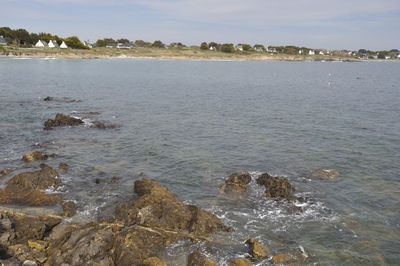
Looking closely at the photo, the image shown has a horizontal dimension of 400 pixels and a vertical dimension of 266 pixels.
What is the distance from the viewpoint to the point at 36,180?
23.8 metres

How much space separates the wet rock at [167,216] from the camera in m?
18.7

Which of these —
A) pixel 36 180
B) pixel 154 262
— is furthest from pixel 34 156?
pixel 154 262

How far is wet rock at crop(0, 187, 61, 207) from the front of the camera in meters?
21.3

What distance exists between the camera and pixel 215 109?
2121 inches

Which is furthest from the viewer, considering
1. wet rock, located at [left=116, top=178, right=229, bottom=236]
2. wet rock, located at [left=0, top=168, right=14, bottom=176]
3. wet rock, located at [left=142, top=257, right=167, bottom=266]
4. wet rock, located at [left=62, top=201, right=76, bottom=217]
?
wet rock, located at [left=0, top=168, right=14, bottom=176]

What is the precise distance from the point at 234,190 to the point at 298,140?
14.2 m

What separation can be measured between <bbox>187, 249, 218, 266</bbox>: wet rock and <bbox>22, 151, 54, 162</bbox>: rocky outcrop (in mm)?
16720

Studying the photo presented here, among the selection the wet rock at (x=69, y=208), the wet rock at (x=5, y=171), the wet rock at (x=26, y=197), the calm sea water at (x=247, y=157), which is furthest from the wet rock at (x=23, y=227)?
the wet rock at (x=5, y=171)

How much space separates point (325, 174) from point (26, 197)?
18.1m

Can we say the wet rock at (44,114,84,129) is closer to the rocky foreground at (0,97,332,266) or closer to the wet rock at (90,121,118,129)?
the wet rock at (90,121,118,129)

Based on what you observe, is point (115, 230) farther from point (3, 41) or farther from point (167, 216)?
point (3, 41)

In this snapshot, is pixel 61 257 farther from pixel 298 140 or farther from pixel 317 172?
pixel 298 140

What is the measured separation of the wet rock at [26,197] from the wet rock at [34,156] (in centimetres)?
590

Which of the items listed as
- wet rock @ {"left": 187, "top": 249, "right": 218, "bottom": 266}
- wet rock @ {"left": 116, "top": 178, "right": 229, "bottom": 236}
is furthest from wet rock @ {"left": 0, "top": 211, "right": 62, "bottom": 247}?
wet rock @ {"left": 187, "top": 249, "right": 218, "bottom": 266}
